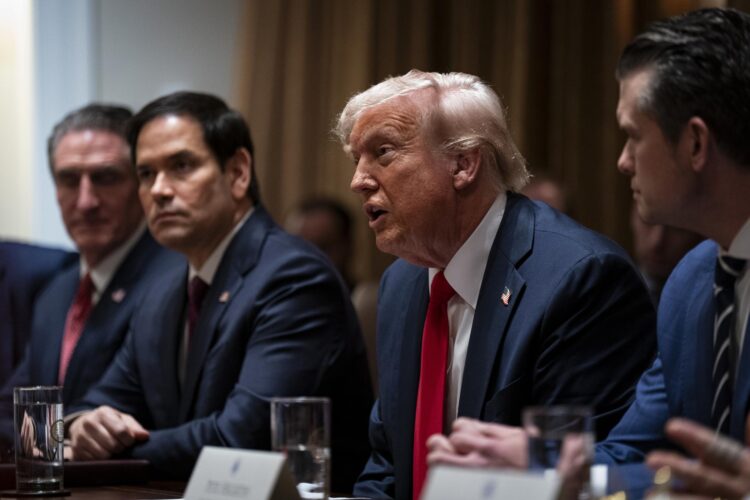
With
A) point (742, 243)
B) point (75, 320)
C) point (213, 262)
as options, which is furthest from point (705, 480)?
point (75, 320)

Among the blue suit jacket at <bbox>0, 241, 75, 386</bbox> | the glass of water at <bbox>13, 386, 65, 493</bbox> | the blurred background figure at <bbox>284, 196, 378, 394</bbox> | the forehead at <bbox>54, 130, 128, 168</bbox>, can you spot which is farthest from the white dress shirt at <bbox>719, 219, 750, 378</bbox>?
the blurred background figure at <bbox>284, 196, 378, 394</bbox>

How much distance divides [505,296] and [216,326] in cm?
109

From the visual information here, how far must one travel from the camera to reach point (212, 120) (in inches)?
154

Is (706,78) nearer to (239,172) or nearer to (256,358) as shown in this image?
(256,358)

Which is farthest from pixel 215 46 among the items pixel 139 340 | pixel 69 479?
pixel 69 479

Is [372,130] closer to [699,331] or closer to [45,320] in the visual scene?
[699,331]

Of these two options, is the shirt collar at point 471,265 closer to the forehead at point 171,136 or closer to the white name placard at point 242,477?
the white name placard at point 242,477

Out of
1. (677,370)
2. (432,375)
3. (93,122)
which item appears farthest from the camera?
(93,122)

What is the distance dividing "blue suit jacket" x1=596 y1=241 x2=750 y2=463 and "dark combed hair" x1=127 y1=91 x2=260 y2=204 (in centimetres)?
173

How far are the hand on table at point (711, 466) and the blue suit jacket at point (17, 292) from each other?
3.53 m

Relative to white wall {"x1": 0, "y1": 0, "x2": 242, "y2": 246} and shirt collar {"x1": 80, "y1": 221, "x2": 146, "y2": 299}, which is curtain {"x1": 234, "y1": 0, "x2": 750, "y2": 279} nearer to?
white wall {"x1": 0, "y1": 0, "x2": 242, "y2": 246}

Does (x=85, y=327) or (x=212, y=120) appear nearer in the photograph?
(x=212, y=120)

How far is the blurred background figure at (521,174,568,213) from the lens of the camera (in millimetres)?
5633

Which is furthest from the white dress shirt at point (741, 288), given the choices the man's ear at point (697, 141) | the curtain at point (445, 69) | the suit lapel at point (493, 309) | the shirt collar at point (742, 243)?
the curtain at point (445, 69)
